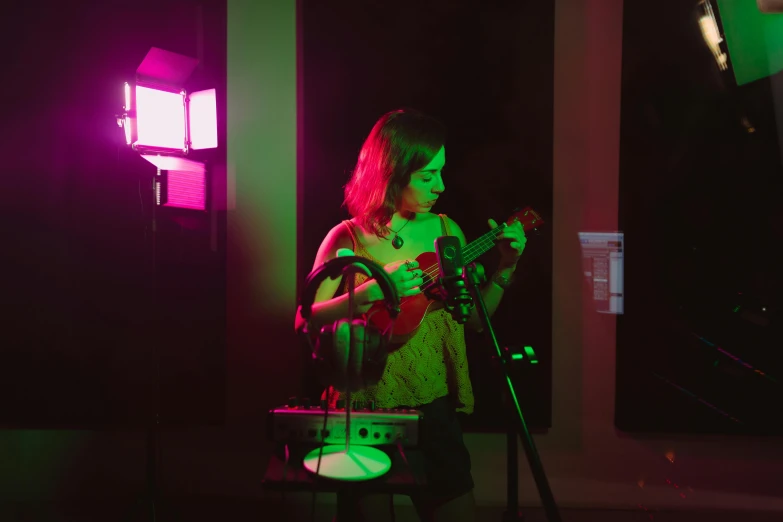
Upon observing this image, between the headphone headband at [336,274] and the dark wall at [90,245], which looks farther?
the dark wall at [90,245]

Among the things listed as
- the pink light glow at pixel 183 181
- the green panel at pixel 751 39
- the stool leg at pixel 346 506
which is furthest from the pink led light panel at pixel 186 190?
the green panel at pixel 751 39

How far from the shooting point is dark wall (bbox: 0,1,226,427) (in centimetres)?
266

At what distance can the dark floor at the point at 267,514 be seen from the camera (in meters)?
2.50

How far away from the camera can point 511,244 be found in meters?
1.77

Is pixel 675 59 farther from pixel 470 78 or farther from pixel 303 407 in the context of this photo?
pixel 303 407

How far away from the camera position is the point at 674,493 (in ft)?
8.38

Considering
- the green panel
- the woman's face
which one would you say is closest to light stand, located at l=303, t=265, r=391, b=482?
the woman's face

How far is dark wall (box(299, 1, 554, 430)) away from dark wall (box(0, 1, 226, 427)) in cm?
88

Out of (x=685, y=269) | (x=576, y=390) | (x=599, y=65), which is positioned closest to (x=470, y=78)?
(x=599, y=65)

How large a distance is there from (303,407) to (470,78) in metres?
1.94

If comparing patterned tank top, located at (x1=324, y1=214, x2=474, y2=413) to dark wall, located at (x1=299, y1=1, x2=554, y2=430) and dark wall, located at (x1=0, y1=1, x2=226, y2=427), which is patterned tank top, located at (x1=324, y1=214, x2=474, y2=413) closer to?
dark wall, located at (x1=299, y1=1, x2=554, y2=430)

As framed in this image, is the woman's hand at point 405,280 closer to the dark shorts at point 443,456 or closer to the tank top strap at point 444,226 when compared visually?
the tank top strap at point 444,226

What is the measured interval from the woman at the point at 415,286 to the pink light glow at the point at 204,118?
2.91 feet

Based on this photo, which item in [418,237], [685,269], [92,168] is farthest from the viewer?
[92,168]
